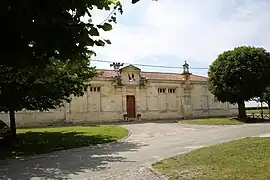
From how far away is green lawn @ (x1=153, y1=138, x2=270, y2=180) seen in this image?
8.01 metres

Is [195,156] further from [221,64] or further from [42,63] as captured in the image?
[221,64]

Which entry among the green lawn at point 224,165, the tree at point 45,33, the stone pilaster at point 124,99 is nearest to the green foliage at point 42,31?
the tree at point 45,33

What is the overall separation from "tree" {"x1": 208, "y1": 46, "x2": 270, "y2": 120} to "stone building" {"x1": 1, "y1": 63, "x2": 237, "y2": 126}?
26.0 feet

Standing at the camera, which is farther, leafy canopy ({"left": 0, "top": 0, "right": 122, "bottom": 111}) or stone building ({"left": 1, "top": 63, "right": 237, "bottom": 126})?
stone building ({"left": 1, "top": 63, "right": 237, "bottom": 126})

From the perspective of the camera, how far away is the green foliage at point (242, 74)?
32.4 m

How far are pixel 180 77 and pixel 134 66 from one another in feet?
26.4

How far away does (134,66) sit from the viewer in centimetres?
4003

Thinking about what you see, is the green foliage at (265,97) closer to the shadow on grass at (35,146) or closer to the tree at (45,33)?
the shadow on grass at (35,146)

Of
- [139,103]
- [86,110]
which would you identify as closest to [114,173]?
[86,110]

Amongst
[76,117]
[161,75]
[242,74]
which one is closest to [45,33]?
[242,74]

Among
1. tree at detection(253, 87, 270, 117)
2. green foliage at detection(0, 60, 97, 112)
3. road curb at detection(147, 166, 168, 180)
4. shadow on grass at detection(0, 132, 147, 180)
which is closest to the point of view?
road curb at detection(147, 166, 168, 180)

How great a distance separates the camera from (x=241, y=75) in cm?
3269

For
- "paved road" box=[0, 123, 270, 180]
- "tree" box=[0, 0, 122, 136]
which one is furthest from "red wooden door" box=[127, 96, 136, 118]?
"tree" box=[0, 0, 122, 136]

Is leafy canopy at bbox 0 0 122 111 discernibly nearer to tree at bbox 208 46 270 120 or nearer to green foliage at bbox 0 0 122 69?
green foliage at bbox 0 0 122 69
